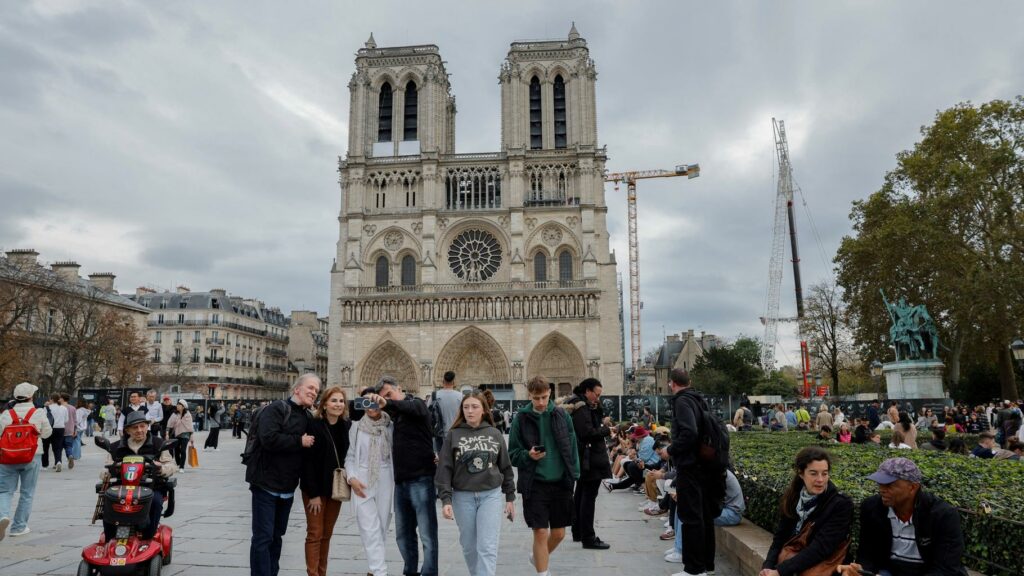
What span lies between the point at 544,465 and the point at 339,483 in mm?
1479

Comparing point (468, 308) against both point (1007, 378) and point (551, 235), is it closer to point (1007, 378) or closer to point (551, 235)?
point (551, 235)

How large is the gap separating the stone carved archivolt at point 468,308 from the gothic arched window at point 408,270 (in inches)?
78.4

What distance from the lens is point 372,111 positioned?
131 ft

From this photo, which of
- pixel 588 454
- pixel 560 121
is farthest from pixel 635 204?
pixel 588 454

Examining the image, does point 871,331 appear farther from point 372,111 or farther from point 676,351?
point 676,351

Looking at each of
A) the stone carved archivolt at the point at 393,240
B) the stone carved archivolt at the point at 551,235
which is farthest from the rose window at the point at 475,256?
the stone carved archivolt at the point at 393,240

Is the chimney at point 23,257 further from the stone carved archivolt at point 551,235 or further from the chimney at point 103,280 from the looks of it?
the stone carved archivolt at point 551,235

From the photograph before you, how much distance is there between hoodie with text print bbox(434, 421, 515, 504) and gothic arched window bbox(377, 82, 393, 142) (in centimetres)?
3786

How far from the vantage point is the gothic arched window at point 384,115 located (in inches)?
1596

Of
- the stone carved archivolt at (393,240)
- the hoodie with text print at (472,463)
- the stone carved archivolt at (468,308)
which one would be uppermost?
the stone carved archivolt at (393,240)

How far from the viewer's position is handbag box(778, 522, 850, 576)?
11.9ft

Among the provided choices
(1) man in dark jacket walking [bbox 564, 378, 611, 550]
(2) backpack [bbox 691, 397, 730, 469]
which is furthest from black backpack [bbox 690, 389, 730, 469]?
(1) man in dark jacket walking [bbox 564, 378, 611, 550]

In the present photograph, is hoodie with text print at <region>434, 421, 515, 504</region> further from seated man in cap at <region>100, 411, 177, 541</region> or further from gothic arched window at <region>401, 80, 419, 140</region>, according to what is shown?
gothic arched window at <region>401, 80, 419, 140</region>

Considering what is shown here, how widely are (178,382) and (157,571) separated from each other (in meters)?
40.0
